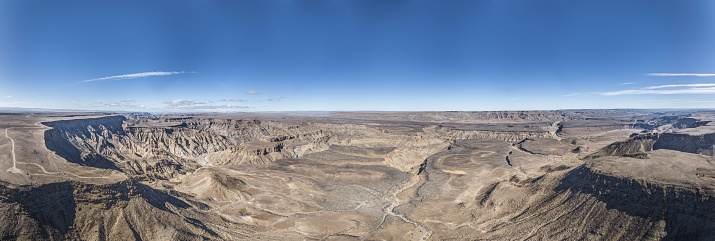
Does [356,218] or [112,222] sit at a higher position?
[112,222]

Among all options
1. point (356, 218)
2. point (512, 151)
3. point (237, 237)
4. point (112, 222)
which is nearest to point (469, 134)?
point (512, 151)

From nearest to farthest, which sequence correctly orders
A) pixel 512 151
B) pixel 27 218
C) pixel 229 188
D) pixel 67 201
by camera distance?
pixel 27 218 → pixel 67 201 → pixel 229 188 → pixel 512 151

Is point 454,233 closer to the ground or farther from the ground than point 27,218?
closer to the ground

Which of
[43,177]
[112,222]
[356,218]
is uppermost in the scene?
[43,177]

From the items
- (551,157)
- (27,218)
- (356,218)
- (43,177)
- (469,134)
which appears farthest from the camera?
(469,134)

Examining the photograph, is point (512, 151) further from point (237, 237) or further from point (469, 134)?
point (237, 237)

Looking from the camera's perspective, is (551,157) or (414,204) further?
(551,157)

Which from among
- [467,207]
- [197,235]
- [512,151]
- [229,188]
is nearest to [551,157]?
[512,151]

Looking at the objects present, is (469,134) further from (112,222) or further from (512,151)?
(112,222)

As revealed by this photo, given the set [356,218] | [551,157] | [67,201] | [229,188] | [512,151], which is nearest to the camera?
[67,201]
